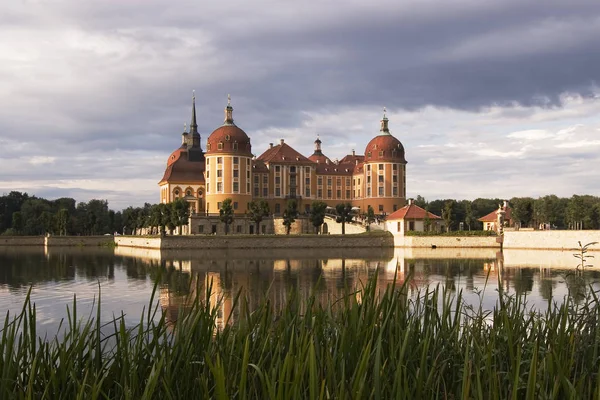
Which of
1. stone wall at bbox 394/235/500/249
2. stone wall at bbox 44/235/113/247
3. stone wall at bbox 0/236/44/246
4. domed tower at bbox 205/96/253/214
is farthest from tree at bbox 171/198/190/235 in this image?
stone wall at bbox 394/235/500/249

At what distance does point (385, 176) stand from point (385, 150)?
315cm

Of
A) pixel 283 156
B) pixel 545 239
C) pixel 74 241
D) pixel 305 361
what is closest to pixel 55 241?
pixel 74 241

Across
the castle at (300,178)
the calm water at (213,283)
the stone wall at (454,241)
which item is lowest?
the calm water at (213,283)

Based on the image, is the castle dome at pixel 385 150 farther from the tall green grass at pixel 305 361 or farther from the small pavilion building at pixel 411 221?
the tall green grass at pixel 305 361

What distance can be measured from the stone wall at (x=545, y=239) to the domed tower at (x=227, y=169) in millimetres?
27990

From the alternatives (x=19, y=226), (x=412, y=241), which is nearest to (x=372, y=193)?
(x=412, y=241)

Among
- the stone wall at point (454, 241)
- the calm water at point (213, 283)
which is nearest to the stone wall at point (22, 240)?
the calm water at point (213, 283)

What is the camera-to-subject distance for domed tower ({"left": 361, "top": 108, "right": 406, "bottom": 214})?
75.0 meters

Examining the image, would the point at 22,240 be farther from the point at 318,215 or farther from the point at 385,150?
the point at 385,150

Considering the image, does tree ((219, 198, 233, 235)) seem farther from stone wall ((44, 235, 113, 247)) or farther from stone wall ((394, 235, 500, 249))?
stone wall ((394, 235, 500, 249))

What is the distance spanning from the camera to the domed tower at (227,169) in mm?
67438

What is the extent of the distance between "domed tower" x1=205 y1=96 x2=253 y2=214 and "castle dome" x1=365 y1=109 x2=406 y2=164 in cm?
1609

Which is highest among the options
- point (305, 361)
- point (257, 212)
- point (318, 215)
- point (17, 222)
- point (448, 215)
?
point (257, 212)

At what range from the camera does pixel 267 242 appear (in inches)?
2115
